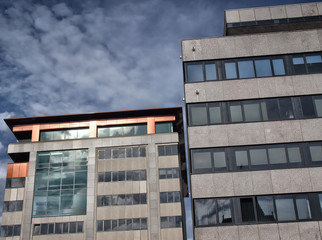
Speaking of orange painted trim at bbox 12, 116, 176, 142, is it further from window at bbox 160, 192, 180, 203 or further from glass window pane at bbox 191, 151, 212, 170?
glass window pane at bbox 191, 151, 212, 170

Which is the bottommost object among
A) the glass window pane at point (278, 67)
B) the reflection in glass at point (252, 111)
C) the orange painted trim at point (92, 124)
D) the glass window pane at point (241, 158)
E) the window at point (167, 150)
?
the glass window pane at point (241, 158)

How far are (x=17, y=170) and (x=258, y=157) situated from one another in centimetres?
5069

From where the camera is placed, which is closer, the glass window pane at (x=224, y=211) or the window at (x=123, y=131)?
the glass window pane at (x=224, y=211)

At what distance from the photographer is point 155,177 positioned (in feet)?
193

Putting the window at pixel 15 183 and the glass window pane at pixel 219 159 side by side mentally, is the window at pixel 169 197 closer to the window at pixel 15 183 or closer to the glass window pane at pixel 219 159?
Answer: the window at pixel 15 183

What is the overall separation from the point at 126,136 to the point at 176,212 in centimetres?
1614

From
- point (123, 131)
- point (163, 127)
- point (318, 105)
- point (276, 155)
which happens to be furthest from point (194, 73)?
point (123, 131)

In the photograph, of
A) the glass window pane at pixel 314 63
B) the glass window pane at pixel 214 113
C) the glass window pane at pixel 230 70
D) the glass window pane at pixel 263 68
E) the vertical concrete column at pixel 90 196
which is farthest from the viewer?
the vertical concrete column at pixel 90 196

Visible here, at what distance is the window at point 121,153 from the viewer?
2402 inches

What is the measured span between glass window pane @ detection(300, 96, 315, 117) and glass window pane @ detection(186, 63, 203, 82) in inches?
303

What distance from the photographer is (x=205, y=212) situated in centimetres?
2291

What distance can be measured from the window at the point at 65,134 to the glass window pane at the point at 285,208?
154ft

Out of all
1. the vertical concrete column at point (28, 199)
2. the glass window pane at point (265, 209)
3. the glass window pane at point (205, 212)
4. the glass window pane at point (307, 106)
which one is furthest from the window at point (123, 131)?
the glass window pane at point (265, 209)

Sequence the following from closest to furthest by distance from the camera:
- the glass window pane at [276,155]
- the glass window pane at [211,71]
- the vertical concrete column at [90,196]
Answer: the glass window pane at [276,155] → the glass window pane at [211,71] → the vertical concrete column at [90,196]
